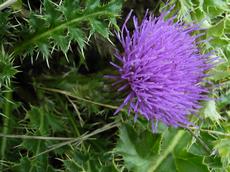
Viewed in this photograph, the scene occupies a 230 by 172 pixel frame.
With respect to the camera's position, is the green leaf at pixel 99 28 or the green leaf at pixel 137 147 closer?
the green leaf at pixel 99 28

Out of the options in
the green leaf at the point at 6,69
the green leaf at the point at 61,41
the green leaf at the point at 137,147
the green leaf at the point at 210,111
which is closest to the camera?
the green leaf at the point at 6,69

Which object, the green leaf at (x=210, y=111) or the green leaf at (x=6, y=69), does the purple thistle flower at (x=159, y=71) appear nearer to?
the green leaf at (x=210, y=111)

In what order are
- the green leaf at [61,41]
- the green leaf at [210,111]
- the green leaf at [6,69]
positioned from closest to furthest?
1. the green leaf at [6,69]
2. the green leaf at [61,41]
3. the green leaf at [210,111]

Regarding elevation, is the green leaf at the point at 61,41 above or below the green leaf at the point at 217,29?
above

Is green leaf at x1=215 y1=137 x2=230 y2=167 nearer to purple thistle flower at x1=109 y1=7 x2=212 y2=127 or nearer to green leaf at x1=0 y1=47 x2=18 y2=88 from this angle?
purple thistle flower at x1=109 y1=7 x2=212 y2=127

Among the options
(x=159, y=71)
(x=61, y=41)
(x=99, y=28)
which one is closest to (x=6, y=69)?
(x=61, y=41)

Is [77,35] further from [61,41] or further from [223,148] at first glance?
[223,148]

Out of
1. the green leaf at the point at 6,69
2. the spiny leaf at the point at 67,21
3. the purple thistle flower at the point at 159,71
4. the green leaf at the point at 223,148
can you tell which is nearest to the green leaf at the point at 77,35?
the spiny leaf at the point at 67,21
